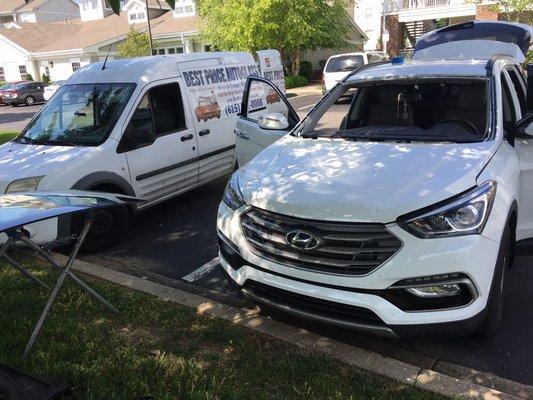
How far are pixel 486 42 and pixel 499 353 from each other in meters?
3.78

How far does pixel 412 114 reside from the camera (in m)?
4.39

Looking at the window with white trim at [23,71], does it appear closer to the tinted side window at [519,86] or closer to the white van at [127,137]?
the white van at [127,137]

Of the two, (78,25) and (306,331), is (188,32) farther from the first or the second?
(306,331)

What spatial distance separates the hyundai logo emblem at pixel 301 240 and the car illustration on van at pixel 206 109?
376 cm

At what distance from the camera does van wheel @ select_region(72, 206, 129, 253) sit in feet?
17.1

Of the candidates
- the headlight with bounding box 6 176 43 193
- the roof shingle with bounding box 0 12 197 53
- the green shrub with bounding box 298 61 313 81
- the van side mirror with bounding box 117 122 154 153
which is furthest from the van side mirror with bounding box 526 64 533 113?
the roof shingle with bounding box 0 12 197 53

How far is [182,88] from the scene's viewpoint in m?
6.22

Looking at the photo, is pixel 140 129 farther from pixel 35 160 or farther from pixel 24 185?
pixel 24 185

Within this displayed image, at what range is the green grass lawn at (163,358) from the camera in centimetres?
284

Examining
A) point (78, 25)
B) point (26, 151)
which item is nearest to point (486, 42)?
point (26, 151)

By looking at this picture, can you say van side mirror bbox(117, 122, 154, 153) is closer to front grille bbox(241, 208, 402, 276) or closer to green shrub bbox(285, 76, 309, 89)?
front grille bbox(241, 208, 402, 276)

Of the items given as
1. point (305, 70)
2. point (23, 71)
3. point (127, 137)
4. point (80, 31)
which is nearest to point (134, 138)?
point (127, 137)

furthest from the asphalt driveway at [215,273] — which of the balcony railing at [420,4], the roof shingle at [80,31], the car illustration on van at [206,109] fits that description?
the roof shingle at [80,31]

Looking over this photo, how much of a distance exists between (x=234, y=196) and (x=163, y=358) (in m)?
1.16
